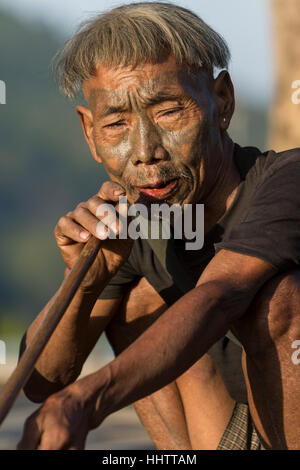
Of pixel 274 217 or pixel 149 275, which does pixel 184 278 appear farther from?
pixel 274 217

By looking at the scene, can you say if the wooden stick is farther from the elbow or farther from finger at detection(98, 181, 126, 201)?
the elbow

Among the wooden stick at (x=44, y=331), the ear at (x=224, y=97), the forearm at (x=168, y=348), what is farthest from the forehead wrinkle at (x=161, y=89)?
the forearm at (x=168, y=348)

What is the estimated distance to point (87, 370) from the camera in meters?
8.80

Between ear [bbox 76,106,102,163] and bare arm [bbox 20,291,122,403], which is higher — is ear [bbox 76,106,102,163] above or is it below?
above

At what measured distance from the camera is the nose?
315 centimetres

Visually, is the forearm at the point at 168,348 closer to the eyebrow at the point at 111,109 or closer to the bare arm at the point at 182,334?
the bare arm at the point at 182,334

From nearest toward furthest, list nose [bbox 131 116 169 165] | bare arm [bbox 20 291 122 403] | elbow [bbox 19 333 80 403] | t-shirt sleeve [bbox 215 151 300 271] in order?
t-shirt sleeve [bbox 215 151 300 271], nose [bbox 131 116 169 165], bare arm [bbox 20 291 122 403], elbow [bbox 19 333 80 403]

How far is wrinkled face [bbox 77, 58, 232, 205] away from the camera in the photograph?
10.4ft

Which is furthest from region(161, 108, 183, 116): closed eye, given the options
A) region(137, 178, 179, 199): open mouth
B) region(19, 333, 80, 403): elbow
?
region(19, 333, 80, 403): elbow

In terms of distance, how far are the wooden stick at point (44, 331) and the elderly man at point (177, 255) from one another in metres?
0.10

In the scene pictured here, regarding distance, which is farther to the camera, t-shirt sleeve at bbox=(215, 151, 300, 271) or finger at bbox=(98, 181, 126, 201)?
finger at bbox=(98, 181, 126, 201)


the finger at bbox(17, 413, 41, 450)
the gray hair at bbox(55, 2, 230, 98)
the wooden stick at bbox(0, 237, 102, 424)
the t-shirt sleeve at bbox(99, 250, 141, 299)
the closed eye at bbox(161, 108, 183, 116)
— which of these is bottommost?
the t-shirt sleeve at bbox(99, 250, 141, 299)

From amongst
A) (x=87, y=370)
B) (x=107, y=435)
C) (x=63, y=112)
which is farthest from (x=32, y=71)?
(x=107, y=435)

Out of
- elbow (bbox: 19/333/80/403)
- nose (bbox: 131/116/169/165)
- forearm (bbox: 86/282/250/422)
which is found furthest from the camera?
elbow (bbox: 19/333/80/403)
